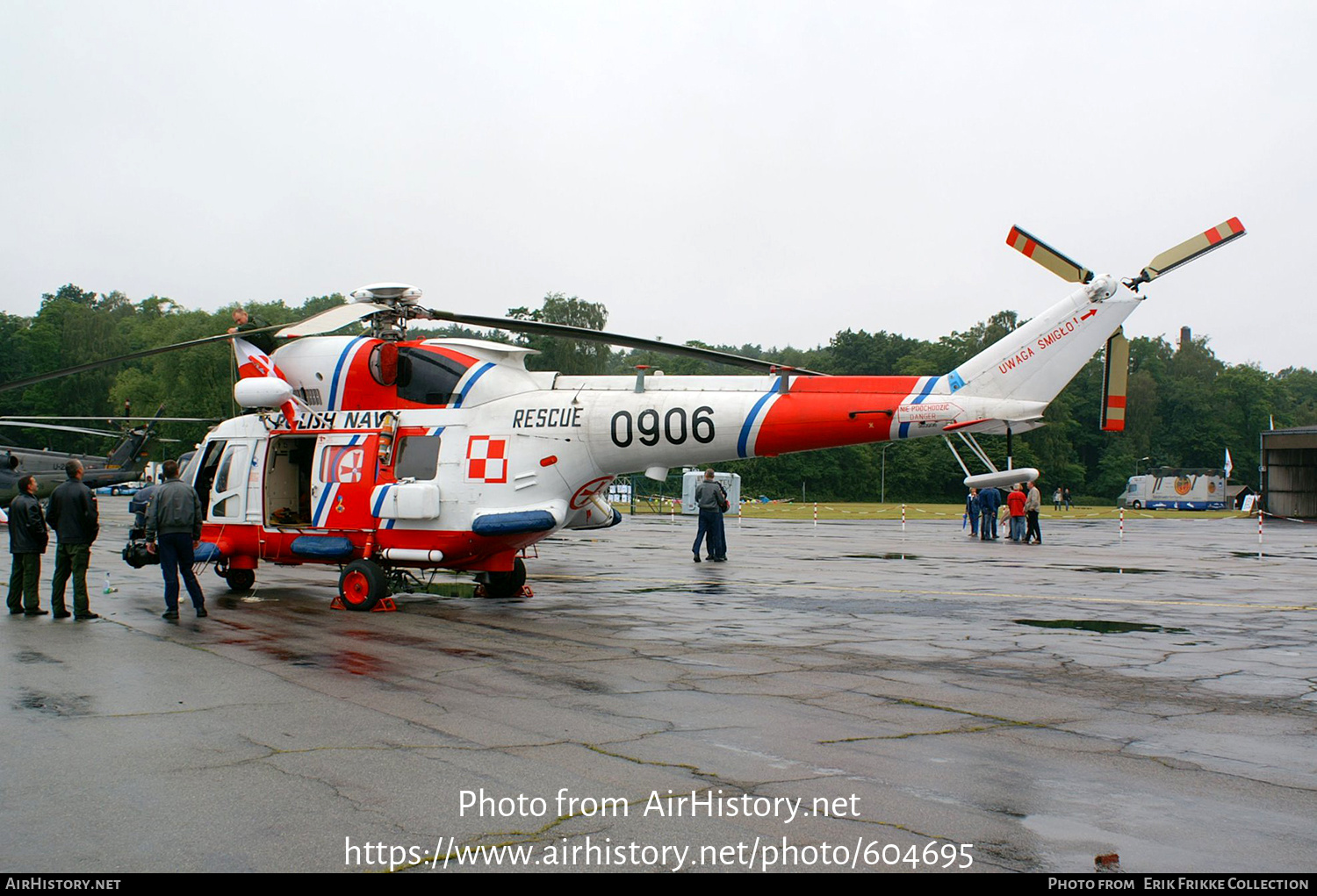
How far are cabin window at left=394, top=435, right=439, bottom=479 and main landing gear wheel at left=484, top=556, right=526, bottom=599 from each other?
A: 6.02 feet

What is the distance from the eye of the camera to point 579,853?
4.43m

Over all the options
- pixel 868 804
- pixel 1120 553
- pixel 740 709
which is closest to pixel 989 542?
pixel 1120 553

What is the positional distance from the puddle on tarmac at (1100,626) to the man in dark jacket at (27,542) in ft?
38.1

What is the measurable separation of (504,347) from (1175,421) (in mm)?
106724

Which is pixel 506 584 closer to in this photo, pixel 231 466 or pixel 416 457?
pixel 416 457

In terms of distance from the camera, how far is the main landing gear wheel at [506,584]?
47.5ft

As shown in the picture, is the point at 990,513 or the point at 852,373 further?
the point at 852,373

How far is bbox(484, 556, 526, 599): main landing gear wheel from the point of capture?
1447 cm

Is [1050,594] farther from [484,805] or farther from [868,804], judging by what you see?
[484,805]

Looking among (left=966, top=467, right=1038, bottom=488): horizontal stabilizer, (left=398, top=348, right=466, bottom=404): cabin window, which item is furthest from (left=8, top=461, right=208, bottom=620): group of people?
(left=966, top=467, right=1038, bottom=488): horizontal stabilizer

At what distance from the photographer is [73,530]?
38.4ft

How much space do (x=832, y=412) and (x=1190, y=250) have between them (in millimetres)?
4474

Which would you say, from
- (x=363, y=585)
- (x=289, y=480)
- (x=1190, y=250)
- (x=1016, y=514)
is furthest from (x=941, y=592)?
(x=1016, y=514)

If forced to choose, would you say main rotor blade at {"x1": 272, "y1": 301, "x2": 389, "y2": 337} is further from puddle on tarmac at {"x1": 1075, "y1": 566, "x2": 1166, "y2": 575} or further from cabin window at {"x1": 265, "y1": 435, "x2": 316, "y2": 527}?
puddle on tarmac at {"x1": 1075, "y1": 566, "x2": 1166, "y2": 575}
